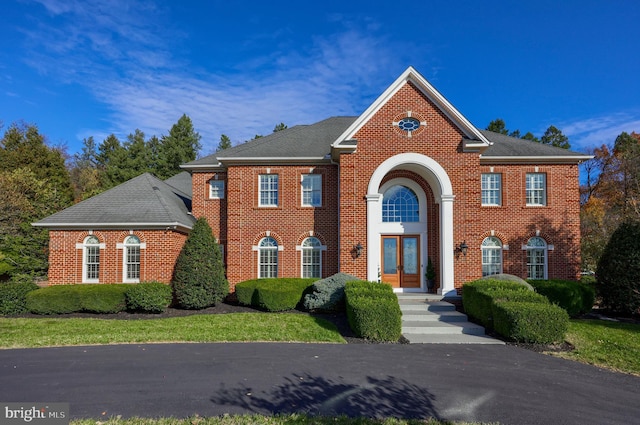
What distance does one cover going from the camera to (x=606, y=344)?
9.21 m

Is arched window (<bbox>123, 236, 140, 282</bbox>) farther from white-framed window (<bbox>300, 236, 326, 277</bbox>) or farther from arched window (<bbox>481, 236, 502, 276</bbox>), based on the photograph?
arched window (<bbox>481, 236, 502, 276</bbox>)

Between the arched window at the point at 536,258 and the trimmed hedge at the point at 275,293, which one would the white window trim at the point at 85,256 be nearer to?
the trimmed hedge at the point at 275,293

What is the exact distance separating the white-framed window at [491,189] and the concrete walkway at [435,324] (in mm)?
5801

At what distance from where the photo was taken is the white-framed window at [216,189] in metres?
17.6

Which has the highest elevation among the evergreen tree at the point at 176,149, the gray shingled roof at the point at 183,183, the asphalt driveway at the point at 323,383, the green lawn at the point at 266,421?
the evergreen tree at the point at 176,149

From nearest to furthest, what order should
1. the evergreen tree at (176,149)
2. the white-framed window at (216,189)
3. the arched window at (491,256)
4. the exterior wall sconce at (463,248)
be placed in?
1. the exterior wall sconce at (463,248)
2. the arched window at (491,256)
3. the white-framed window at (216,189)
4. the evergreen tree at (176,149)

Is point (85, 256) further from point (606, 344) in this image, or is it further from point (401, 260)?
point (606, 344)

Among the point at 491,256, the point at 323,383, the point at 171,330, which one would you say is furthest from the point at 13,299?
the point at 491,256

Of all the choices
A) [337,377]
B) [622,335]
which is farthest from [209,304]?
[622,335]

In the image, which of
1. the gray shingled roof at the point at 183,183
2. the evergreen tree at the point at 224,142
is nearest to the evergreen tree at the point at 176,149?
the evergreen tree at the point at 224,142

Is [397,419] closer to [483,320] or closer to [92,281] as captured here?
[483,320]

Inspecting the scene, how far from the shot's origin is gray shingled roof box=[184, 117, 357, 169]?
16297 millimetres

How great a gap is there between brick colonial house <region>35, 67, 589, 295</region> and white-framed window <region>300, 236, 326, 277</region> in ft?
0.15

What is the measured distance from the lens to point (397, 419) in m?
5.09
